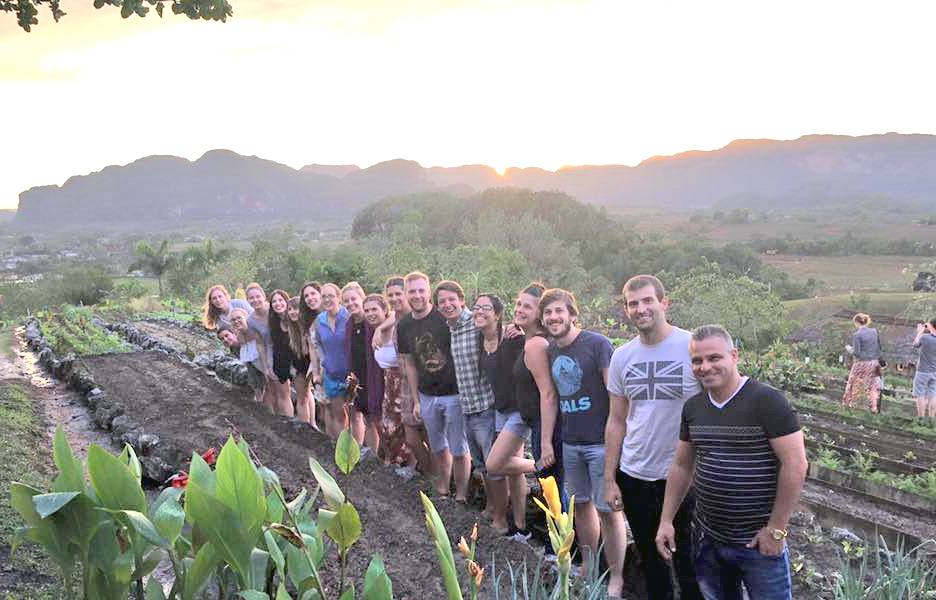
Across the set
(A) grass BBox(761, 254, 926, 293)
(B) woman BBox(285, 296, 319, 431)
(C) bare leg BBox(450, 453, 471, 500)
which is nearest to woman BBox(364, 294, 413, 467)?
(C) bare leg BBox(450, 453, 471, 500)

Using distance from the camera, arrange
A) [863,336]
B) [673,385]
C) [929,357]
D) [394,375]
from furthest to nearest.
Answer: [863,336] → [929,357] → [394,375] → [673,385]

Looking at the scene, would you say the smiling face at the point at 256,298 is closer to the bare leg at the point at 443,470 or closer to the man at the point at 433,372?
the man at the point at 433,372

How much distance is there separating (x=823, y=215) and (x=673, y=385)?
123146 mm

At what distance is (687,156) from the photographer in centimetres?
18350

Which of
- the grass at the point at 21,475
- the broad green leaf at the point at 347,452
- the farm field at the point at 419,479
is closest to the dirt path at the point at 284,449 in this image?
the farm field at the point at 419,479

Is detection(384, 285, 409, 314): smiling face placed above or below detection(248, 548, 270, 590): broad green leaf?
above

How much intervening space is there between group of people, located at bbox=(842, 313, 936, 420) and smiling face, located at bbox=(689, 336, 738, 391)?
20.9ft

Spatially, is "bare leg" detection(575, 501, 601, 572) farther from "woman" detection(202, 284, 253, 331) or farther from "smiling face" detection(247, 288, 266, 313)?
"woman" detection(202, 284, 253, 331)

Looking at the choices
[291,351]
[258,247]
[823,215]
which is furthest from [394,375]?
[823,215]

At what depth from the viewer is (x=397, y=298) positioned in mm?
4914

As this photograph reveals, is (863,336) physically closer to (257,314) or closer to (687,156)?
(257,314)

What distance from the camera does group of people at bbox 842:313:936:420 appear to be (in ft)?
25.5

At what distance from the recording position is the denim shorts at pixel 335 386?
18.7 feet

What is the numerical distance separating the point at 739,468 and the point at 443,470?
273 cm
